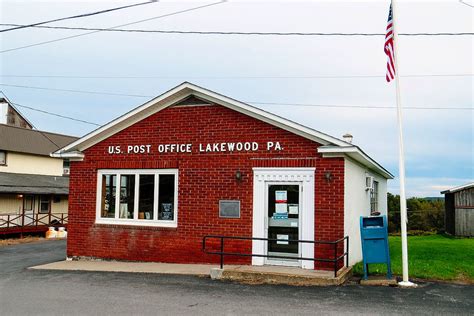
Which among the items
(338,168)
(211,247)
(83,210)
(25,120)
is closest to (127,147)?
(83,210)

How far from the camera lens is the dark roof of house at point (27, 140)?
30458mm

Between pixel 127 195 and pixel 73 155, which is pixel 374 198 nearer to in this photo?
pixel 127 195

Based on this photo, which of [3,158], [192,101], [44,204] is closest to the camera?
[192,101]

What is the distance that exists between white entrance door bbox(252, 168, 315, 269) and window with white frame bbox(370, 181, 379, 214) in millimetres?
5138

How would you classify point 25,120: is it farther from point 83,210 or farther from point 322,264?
point 322,264

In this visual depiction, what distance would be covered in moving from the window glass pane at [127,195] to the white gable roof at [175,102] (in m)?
1.43

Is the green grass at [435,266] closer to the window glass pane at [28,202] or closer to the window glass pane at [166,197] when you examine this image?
the window glass pane at [166,197]

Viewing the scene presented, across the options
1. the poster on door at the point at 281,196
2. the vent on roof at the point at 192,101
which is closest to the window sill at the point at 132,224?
the poster on door at the point at 281,196

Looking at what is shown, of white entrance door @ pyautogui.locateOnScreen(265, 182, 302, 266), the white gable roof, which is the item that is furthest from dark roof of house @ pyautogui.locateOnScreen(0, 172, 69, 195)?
white entrance door @ pyautogui.locateOnScreen(265, 182, 302, 266)

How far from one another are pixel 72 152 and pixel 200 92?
4483 mm

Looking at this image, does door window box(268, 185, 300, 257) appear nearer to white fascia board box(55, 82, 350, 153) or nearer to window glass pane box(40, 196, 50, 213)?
white fascia board box(55, 82, 350, 153)

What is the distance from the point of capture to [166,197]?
1349cm

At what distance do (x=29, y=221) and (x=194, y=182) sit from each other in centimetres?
1929

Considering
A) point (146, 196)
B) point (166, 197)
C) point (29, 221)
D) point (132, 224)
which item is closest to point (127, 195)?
point (146, 196)
